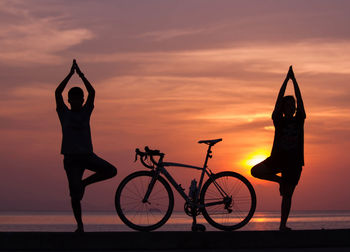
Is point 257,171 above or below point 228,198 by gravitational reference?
above

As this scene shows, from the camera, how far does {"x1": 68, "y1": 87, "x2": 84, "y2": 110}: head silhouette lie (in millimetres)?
8828

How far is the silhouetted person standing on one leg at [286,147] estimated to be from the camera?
931 cm

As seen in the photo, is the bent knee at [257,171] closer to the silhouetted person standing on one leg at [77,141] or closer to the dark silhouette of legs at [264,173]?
the dark silhouette of legs at [264,173]

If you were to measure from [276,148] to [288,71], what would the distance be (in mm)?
1278

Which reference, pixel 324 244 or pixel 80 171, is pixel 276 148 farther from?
pixel 80 171

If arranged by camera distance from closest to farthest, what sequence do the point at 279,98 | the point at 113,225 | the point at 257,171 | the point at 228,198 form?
the point at 279,98, the point at 257,171, the point at 228,198, the point at 113,225

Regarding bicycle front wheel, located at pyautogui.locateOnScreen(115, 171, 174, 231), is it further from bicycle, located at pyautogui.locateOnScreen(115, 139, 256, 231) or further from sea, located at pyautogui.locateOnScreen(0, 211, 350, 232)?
sea, located at pyautogui.locateOnScreen(0, 211, 350, 232)

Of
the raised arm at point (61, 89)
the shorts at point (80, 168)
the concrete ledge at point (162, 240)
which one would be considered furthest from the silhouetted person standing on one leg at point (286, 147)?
the raised arm at point (61, 89)

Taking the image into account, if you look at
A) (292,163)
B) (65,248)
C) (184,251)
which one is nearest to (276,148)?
(292,163)

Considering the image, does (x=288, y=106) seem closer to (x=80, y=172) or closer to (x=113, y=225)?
(x=80, y=172)

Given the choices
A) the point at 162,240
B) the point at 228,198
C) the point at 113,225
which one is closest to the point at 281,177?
the point at 228,198

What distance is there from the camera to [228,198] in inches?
396

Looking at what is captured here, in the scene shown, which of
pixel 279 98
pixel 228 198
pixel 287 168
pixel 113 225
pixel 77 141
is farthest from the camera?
pixel 113 225

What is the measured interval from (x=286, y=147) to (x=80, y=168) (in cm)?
334
